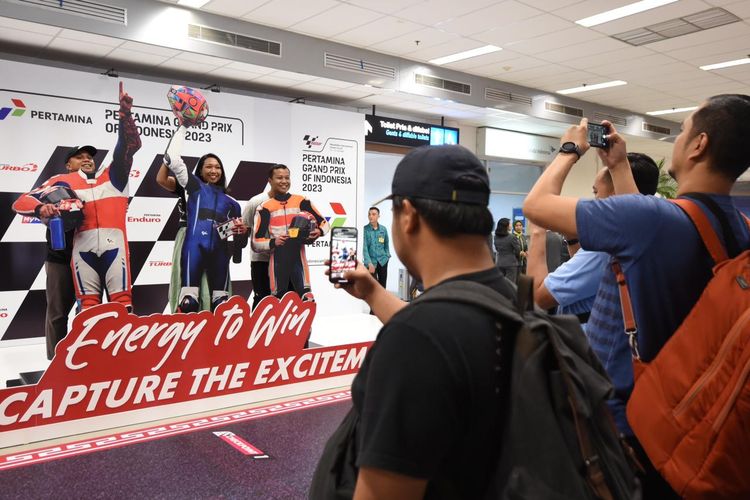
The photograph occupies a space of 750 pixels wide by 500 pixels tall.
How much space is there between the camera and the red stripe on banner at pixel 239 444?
10.5 ft

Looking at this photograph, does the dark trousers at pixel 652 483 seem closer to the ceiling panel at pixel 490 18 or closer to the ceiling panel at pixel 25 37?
the ceiling panel at pixel 490 18

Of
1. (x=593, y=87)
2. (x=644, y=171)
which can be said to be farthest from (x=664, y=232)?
(x=593, y=87)

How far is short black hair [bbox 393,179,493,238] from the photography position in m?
0.93

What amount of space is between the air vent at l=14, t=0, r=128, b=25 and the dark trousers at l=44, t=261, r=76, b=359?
2.44 meters

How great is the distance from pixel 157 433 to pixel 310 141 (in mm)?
5761

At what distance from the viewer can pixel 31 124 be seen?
630cm

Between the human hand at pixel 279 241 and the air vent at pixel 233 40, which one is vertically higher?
the air vent at pixel 233 40

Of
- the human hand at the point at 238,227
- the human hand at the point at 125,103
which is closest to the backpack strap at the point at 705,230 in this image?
the human hand at the point at 238,227

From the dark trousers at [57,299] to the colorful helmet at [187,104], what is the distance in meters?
2.14

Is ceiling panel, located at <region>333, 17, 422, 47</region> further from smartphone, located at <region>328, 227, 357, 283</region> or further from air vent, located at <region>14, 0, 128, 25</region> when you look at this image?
smartphone, located at <region>328, 227, 357, 283</region>

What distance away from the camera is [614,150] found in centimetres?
162

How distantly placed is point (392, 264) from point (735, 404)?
11994 millimetres

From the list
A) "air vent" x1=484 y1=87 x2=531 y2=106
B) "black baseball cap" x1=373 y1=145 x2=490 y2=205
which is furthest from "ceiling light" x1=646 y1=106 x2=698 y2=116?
"black baseball cap" x1=373 y1=145 x2=490 y2=205

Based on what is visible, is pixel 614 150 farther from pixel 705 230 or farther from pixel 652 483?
pixel 652 483
